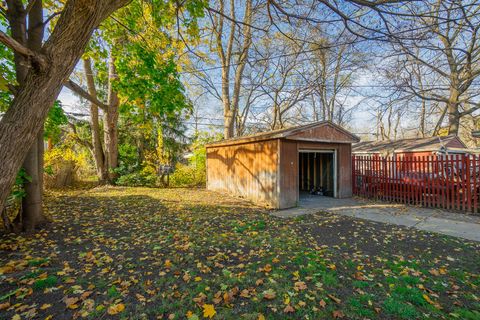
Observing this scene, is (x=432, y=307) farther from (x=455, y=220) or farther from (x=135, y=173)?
(x=135, y=173)

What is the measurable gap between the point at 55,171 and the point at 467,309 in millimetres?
14800

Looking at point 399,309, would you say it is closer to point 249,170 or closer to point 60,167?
point 249,170

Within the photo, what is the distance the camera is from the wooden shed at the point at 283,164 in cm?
736

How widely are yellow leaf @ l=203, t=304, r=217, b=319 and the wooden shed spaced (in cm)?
504

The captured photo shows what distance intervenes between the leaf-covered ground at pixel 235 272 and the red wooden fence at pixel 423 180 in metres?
3.59

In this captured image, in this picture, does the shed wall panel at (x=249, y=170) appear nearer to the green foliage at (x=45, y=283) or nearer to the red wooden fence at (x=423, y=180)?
the red wooden fence at (x=423, y=180)

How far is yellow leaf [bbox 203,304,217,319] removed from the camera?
90.0 inches

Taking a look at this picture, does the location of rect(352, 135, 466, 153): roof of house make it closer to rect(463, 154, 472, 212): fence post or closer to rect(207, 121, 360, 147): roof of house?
rect(463, 154, 472, 212): fence post

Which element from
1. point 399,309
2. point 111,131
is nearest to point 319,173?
point 399,309

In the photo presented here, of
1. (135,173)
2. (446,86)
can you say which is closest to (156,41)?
(135,173)

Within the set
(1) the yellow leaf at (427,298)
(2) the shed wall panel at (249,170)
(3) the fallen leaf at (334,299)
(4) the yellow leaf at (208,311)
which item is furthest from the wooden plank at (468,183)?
(4) the yellow leaf at (208,311)

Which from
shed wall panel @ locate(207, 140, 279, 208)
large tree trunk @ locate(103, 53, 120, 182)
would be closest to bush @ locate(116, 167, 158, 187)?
large tree trunk @ locate(103, 53, 120, 182)

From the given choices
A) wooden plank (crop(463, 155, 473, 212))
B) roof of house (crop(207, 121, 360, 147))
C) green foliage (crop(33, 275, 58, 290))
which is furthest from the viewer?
roof of house (crop(207, 121, 360, 147))

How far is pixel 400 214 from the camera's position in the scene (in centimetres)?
668
